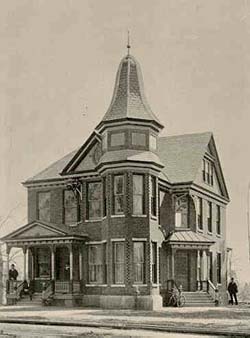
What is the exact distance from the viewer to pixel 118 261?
1243 inches

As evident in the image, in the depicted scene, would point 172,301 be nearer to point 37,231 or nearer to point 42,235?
point 42,235

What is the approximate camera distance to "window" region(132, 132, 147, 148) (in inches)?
1258

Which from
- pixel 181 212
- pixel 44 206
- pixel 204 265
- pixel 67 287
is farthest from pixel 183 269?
pixel 44 206

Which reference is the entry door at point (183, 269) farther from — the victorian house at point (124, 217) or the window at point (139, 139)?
the window at point (139, 139)

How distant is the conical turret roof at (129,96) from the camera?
32.4 m

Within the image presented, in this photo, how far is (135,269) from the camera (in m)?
31.3

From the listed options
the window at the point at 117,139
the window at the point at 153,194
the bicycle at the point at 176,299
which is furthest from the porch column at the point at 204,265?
the window at the point at 117,139

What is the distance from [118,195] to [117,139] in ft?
9.01

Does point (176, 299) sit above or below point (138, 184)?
below

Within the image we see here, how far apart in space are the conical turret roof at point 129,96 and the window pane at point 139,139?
826 millimetres

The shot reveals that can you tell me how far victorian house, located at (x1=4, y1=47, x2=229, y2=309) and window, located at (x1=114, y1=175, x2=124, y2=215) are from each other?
48 millimetres

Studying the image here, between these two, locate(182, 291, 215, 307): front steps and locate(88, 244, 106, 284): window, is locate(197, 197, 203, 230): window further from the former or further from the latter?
locate(88, 244, 106, 284): window

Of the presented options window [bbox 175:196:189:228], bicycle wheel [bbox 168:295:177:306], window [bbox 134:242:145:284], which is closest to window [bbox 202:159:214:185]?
window [bbox 175:196:189:228]

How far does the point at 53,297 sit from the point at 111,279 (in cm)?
365
